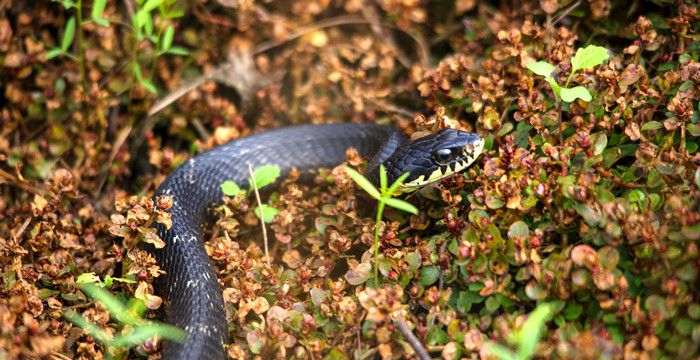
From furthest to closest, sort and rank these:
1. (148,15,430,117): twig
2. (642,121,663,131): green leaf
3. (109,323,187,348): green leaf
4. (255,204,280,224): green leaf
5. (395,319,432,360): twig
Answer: (148,15,430,117): twig, (255,204,280,224): green leaf, (642,121,663,131): green leaf, (395,319,432,360): twig, (109,323,187,348): green leaf

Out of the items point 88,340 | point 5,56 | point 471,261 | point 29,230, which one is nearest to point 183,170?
point 29,230

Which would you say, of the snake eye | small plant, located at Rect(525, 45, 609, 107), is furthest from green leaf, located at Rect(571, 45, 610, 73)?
the snake eye

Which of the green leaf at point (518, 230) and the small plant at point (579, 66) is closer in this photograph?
the green leaf at point (518, 230)

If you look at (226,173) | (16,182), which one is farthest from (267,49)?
(16,182)

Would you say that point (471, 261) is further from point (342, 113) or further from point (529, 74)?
point (342, 113)

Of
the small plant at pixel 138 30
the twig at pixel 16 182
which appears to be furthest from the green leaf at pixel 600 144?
the twig at pixel 16 182

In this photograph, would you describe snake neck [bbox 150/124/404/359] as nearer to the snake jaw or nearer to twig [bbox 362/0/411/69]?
the snake jaw

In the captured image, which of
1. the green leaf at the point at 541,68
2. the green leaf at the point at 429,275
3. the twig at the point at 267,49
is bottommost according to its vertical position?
the green leaf at the point at 429,275

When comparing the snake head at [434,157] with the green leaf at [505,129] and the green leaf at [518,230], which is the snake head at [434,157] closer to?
the green leaf at [505,129]
